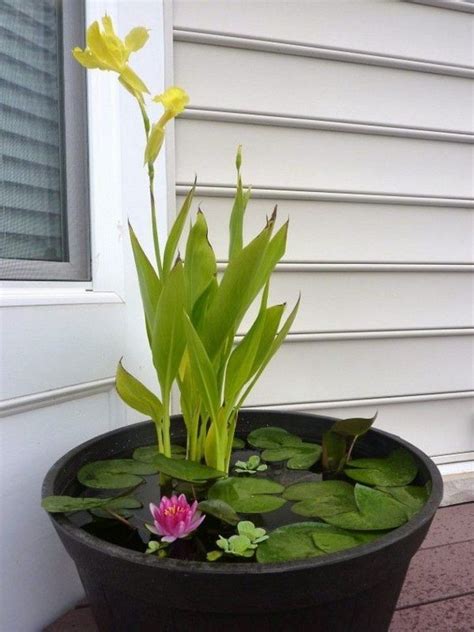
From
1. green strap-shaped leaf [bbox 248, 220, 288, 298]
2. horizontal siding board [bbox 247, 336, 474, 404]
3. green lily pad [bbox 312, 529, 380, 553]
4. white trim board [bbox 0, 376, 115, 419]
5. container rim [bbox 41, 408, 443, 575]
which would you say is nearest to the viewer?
container rim [bbox 41, 408, 443, 575]

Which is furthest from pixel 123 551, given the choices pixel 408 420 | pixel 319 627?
pixel 408 420

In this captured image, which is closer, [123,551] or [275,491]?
[123,551]

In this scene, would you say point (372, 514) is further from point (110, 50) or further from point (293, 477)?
point (110, 50)

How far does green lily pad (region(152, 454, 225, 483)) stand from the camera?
62 centimetres

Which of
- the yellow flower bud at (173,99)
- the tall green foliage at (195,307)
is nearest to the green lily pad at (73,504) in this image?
the tall green foliage at (195,307)

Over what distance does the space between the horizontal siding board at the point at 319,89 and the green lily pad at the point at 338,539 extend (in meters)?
0.92

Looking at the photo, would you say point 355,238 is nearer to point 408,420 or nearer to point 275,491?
point 408,420

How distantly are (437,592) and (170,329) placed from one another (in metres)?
0.74

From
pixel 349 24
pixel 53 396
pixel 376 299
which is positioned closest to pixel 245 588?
pixel 53 396

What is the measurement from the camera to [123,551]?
1.64 ft

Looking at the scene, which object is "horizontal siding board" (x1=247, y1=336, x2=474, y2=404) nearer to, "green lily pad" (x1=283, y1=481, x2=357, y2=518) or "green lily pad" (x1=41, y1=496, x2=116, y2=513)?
"green lily pad" (x1=283, y1=481, x2=357, y2=518)

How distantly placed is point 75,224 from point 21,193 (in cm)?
12

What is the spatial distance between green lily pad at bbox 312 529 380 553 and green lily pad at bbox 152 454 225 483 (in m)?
0.15

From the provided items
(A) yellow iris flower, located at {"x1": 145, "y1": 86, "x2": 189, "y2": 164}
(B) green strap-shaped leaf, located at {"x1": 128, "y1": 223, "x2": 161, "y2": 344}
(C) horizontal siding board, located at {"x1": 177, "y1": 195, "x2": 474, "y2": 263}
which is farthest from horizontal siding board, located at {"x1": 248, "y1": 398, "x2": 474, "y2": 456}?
(A) yellow iris flower, located at {"x1": 145, "y1": 86, "x2": 189, "y2": 164}
